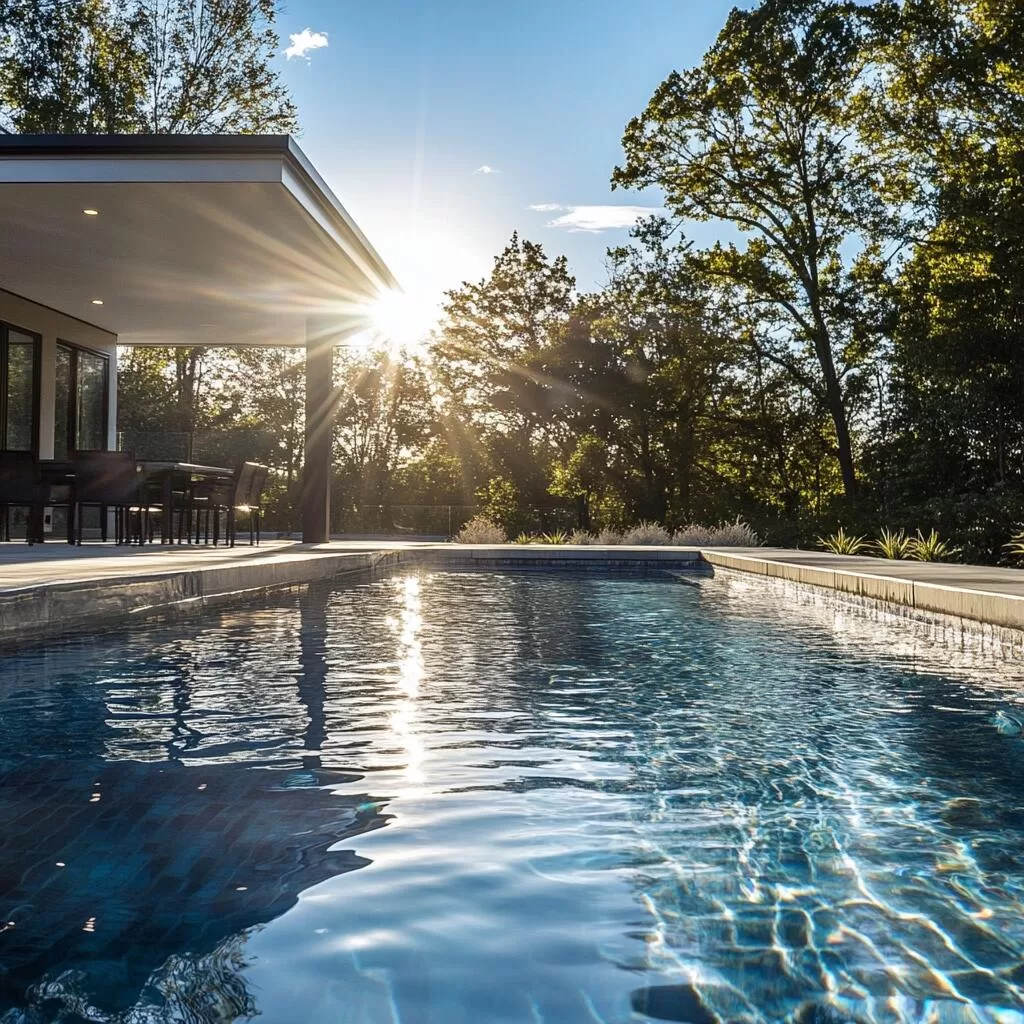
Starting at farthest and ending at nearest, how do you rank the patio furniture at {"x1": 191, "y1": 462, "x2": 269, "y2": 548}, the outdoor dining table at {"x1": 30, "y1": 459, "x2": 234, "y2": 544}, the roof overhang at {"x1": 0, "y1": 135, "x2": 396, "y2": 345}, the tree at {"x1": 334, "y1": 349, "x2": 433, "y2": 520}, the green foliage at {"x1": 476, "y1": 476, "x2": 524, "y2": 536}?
1. the tree at {"x1": 334, "y1": 349, "x2": 433, "y2": 520}
2. the green foliage at {"x1": 476, "y1": 476, "x2": 524, "y2": 536}
3. the patio furniture at {"x1": 191, "y1": 462, "x2": 269, "y2": 548}
4. the outdoor dining table at {"x1": 30, "y1": 459, "x2": 234, "y2": 544}
5. the roof overhang at {"x1": 0, "y1": 135, "x2": 396, "y2": 345}

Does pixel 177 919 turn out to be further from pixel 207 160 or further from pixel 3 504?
pixel 3 504

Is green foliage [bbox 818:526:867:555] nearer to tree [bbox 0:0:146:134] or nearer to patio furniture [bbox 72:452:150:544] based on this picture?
patio furniture [bbox 72:452:150:544]

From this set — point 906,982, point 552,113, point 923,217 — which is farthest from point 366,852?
point 923,217

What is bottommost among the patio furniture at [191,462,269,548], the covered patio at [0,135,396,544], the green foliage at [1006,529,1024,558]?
the green foliage at [1006,529,1024,558]

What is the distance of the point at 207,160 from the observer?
738cm

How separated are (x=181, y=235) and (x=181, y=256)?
2.74 ft

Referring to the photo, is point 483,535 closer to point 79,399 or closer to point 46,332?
point 79,399

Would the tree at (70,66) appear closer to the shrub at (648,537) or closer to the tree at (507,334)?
the tree at (507,334)

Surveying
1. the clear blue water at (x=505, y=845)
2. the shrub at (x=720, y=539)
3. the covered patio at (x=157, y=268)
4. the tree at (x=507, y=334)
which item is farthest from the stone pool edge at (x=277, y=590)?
the tree at (x=507, y=334)

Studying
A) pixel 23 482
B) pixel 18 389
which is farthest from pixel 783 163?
pixel 23 482

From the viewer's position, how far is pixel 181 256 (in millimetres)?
9852

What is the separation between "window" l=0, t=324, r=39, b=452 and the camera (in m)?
12.1

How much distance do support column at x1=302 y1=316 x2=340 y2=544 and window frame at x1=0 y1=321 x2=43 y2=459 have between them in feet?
10.1

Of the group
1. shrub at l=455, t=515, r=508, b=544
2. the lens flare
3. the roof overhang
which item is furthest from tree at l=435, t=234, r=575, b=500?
the roof overhang
